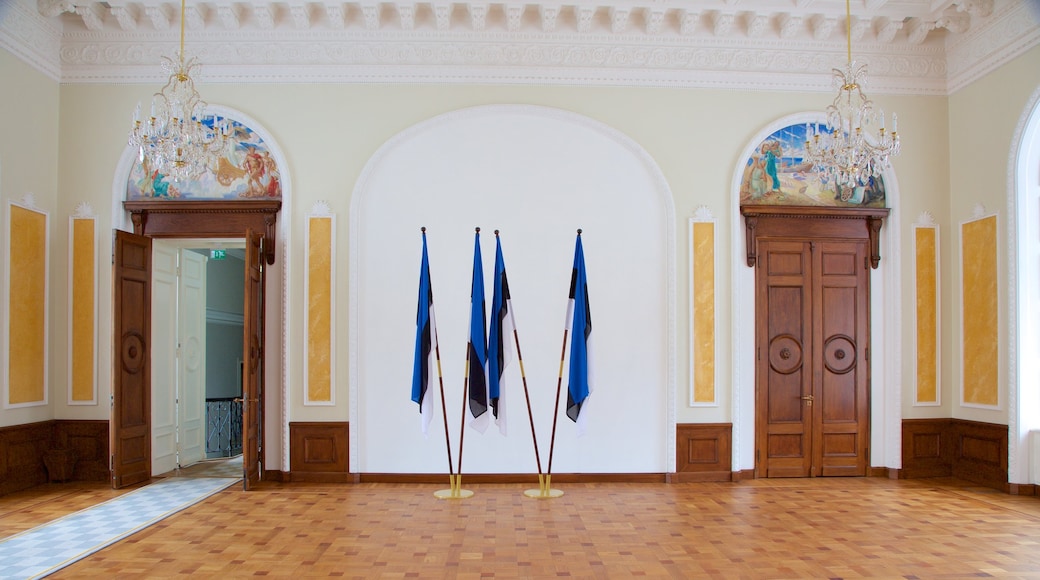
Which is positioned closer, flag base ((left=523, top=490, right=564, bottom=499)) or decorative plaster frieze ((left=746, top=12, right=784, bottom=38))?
flag base ((left=523, top=490, right=564, bottom=499))

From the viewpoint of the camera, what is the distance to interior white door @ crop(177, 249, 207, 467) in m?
10.5

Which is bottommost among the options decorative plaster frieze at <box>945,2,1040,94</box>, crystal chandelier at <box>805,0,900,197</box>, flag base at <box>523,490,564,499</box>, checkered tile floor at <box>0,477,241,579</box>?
flag base at <box>523,490,564,499</box>

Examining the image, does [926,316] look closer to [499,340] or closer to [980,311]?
[980,311]

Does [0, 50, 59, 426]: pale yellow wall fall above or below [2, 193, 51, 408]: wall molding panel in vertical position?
above

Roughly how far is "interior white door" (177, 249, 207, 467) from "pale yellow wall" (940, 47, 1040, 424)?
32.9 feet

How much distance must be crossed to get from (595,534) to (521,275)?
3581mm

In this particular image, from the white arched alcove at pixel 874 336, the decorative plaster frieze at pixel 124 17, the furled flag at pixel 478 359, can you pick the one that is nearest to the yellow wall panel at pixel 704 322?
the white arched alcove at pixel 874 336

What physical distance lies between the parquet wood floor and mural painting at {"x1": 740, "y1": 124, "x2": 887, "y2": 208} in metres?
3.54

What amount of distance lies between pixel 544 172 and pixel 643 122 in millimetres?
1414

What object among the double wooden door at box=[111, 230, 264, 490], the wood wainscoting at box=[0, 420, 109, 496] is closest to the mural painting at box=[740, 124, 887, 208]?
the double wooden door at box=[111, 230, 264, 490]

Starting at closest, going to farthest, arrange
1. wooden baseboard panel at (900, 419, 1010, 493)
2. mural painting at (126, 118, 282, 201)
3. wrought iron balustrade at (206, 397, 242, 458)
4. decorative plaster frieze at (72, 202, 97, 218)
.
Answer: wooden baseboard panel at (900, 419, 1010, 493) < decorative plaster frieze at (72, 202, 97, 218) < mural painting at (126, 118, 282, 201) < wrought iron balustrade at (206, 397, 242, 458)

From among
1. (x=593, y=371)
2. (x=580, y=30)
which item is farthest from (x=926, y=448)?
(x=580, y=30)

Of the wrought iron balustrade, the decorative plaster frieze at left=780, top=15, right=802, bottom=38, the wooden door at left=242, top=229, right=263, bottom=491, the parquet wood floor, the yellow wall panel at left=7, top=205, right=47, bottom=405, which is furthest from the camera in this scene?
the wrought iron balustrade

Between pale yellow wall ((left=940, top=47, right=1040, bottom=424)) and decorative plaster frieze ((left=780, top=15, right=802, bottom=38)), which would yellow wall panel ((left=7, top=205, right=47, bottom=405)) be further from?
pale yellow wall ((left=940, top=47, right=1040, bottom=424))
